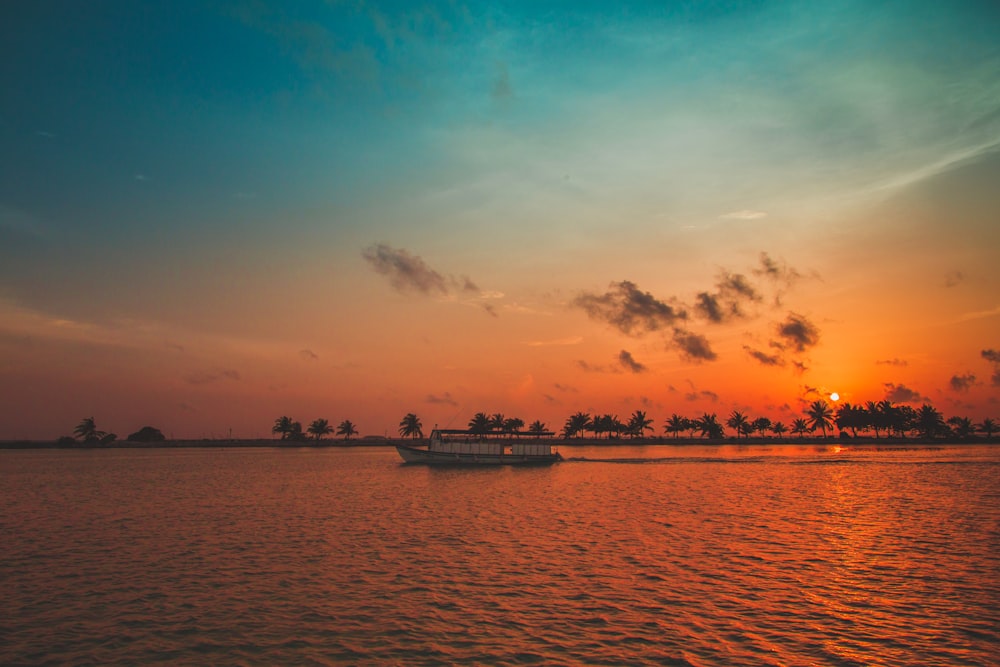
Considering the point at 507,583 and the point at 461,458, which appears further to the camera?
the point at 461,458

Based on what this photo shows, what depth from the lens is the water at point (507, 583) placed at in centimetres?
1770

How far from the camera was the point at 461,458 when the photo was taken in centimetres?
11012

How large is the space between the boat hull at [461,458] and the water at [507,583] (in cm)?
5696

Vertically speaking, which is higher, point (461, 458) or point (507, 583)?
point (461, 458)

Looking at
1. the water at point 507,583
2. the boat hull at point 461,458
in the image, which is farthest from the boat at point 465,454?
the water at point 507,583

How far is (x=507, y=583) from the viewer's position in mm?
25109

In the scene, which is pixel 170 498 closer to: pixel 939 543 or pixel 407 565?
pixel 407 565

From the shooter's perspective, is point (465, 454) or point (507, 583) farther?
point (465, 454)

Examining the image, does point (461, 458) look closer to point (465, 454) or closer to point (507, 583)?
point (465, 454)

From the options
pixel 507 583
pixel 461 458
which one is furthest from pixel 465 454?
pixel 507 583

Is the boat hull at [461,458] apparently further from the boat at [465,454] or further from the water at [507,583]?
the water at [507,583]

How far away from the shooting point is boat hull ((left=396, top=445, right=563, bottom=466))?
360 ft

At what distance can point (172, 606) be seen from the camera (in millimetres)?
22344

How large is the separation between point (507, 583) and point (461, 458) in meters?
A: 86.2
